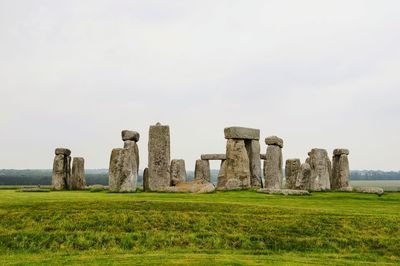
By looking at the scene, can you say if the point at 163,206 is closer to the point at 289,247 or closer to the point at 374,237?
the point at 289,247

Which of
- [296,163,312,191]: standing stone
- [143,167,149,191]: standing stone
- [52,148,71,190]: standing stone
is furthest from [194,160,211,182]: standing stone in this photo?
[296,163,312,191]: standing stone

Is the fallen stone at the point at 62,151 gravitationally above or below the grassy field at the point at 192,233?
above

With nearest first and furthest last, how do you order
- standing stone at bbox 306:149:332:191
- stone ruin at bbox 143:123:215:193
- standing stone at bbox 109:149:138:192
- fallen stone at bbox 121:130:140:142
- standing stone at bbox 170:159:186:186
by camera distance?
1. standing stone at bbox 109:149:138:192
2. fallen stone at bbox 121:130:140:142
3. stone ruin at bbox 143:123:215:193
4. standing stone at bbox 306:149:332:191
5. standing stone at bbox 170:159:186:186

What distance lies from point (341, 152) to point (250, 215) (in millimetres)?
17532

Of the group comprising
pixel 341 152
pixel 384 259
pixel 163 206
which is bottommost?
pixel 384 259

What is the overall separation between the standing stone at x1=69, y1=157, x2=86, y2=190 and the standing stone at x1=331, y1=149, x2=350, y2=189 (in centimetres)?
1708

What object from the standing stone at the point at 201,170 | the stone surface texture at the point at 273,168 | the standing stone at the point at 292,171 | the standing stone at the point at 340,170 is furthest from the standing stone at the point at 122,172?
the standing stone at the point at 340,170

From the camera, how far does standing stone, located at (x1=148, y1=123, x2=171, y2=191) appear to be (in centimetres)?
3044

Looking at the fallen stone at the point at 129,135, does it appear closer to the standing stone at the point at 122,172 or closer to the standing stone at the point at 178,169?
the standing stone at the point at 122,172

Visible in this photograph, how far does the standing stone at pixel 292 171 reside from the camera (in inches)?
1308

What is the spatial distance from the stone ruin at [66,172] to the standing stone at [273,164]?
12336 mm

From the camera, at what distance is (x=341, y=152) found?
119 ft

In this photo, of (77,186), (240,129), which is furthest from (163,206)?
(77,186)

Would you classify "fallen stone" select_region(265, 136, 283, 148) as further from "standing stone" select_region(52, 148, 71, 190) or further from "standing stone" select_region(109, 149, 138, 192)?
"standing stone" select_region(52, 148, 71, 190)
